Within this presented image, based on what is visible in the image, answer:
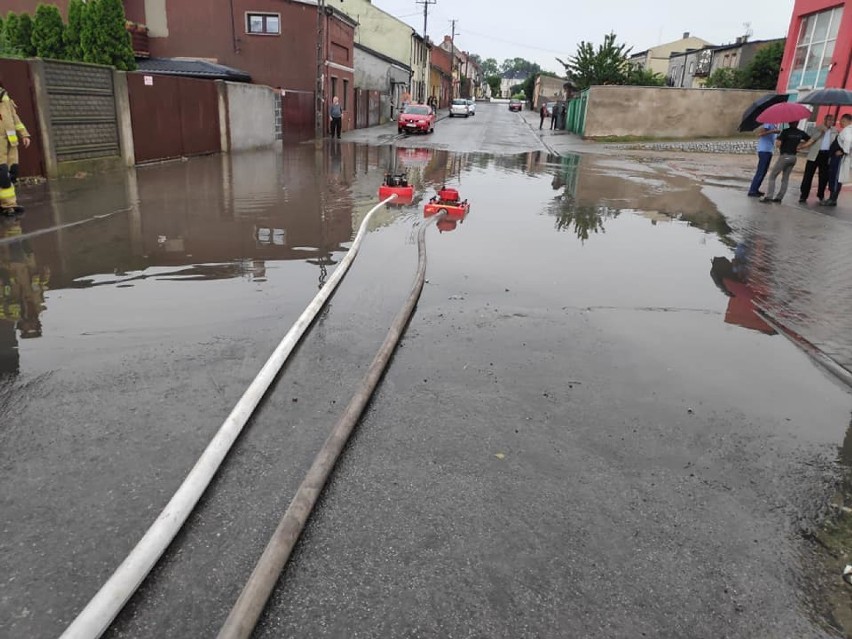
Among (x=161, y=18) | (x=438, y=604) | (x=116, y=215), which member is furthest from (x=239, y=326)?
(x=161, y=18)

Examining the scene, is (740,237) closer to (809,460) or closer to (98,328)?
(809,460)

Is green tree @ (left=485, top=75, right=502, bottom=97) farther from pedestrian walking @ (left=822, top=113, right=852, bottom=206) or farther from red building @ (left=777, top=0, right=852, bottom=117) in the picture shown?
pedestrian walking @ (left=822, top=113, right=852, bottom=206)

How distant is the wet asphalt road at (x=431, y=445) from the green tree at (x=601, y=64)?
4139 centimetres

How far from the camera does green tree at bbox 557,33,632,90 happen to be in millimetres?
44094

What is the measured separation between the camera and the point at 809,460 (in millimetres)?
3463

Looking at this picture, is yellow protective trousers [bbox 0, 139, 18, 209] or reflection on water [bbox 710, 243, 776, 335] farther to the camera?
yellow protective trousers [bbox 0, 139, 18, 209]

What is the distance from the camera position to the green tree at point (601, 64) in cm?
4409

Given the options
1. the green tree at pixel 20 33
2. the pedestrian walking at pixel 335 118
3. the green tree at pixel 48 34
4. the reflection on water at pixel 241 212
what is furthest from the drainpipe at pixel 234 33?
the reflection on water at pixel 241 212

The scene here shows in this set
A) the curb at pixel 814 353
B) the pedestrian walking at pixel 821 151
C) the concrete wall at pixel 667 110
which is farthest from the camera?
the concrete wall at pixel 667 110

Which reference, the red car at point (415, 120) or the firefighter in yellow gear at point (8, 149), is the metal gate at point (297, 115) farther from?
the firefighter in yellow gear at point (8, 149)

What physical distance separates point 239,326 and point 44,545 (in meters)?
2.60

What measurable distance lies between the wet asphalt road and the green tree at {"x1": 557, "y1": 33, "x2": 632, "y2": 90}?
136ft

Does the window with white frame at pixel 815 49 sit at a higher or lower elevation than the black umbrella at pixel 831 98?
higher

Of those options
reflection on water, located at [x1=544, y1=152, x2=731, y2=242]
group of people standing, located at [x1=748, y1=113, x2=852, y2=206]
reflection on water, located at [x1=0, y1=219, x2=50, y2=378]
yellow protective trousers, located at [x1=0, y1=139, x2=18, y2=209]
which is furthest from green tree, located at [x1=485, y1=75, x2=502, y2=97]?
reflection on water, located at [x1=0, y1=219, x2=50, y2=378]
